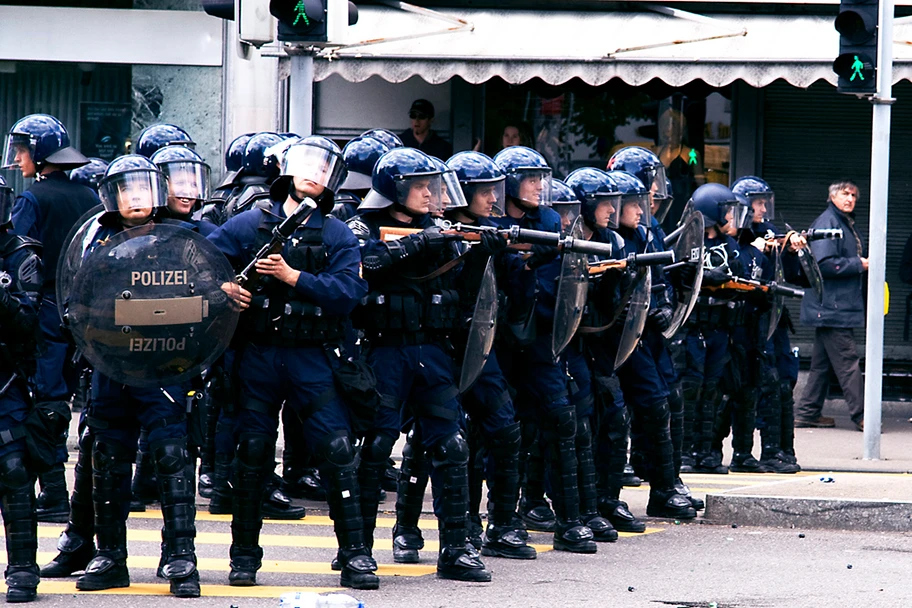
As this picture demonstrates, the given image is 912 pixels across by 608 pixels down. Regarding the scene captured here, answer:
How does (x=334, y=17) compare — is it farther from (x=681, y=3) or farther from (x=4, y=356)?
(x=681, y=3)

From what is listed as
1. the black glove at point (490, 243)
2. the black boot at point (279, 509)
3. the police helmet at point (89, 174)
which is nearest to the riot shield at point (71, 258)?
the black glove at point (490, 243)

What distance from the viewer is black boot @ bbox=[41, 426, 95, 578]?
290 inches

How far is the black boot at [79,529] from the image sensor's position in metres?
7.37

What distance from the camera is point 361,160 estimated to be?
9.43 m

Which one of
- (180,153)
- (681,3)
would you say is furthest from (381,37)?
(180,153)

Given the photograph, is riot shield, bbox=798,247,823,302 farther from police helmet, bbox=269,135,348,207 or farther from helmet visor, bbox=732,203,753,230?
police helmet, bbox=269,135,348,207

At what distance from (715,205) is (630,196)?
6.08 feet

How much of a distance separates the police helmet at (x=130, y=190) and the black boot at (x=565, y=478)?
7.84 ft

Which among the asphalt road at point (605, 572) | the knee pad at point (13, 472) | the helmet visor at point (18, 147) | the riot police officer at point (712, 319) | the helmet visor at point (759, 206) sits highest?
the helmet visor at point (18, 147)

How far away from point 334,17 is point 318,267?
2829 mm

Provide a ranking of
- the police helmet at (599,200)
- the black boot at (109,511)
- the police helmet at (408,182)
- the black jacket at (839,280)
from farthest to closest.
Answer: the black jacket at (839,280), the police helmet at (599,200), the police helmet at (408,182), the black boot at (109,511)

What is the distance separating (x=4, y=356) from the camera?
6961 mm

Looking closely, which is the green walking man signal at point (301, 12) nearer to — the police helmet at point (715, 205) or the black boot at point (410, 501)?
the black boot at point (410, 501)

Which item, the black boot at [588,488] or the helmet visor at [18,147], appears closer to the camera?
the black boot at [588,488]
